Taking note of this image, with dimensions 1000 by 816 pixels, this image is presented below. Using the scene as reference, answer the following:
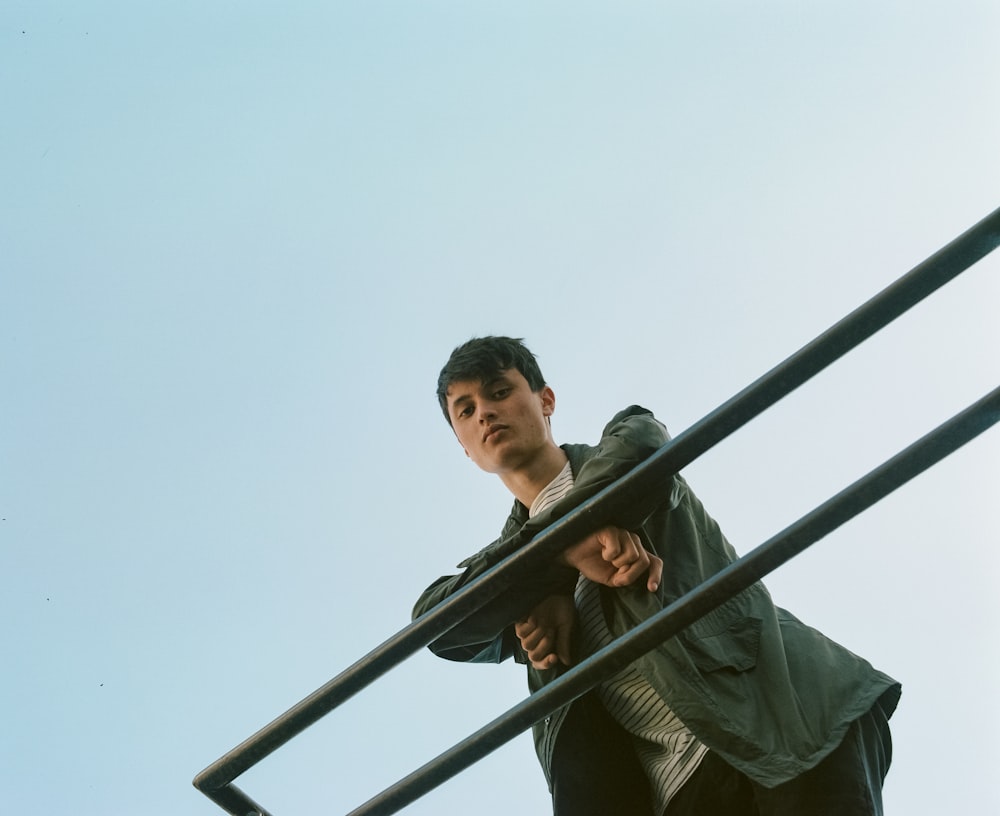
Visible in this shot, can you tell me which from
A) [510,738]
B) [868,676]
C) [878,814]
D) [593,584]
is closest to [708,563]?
[593,584]

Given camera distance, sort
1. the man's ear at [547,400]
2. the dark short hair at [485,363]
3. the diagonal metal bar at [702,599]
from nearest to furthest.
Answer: the diagonal metal bar at [702,599] → the dark short hair at [485,363] → the man's ear at [547,400]

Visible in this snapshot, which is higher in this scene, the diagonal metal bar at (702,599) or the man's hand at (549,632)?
the man's hand at (549,632)

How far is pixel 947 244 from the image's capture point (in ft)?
3.19

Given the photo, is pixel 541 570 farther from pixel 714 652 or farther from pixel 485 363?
pixel 485 363

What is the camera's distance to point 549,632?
1.62 meters

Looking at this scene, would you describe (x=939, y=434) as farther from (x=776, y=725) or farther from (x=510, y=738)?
(x=776, y=725)

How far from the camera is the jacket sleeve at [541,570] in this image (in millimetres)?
1358

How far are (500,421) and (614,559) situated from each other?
0.60 metres

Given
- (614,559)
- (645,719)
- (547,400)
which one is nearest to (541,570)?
(614,559)

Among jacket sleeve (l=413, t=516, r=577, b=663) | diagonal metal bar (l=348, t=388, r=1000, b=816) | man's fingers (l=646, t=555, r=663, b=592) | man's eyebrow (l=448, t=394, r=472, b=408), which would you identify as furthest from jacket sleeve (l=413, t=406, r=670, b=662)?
man's eyebrow (l=448, t=394, r=472, b=408)

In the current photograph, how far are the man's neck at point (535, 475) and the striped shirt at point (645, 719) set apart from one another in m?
0.31

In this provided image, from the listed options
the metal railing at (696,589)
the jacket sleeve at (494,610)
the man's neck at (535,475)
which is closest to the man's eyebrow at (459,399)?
the man's neck at (535,475)

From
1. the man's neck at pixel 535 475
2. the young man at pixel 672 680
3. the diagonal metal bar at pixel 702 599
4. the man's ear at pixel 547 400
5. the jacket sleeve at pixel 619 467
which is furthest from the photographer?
Result: the man's ear at pixel 547 400

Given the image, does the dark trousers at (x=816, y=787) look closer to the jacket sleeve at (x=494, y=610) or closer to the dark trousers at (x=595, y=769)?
the dark trousers at (x=595, y=769)
